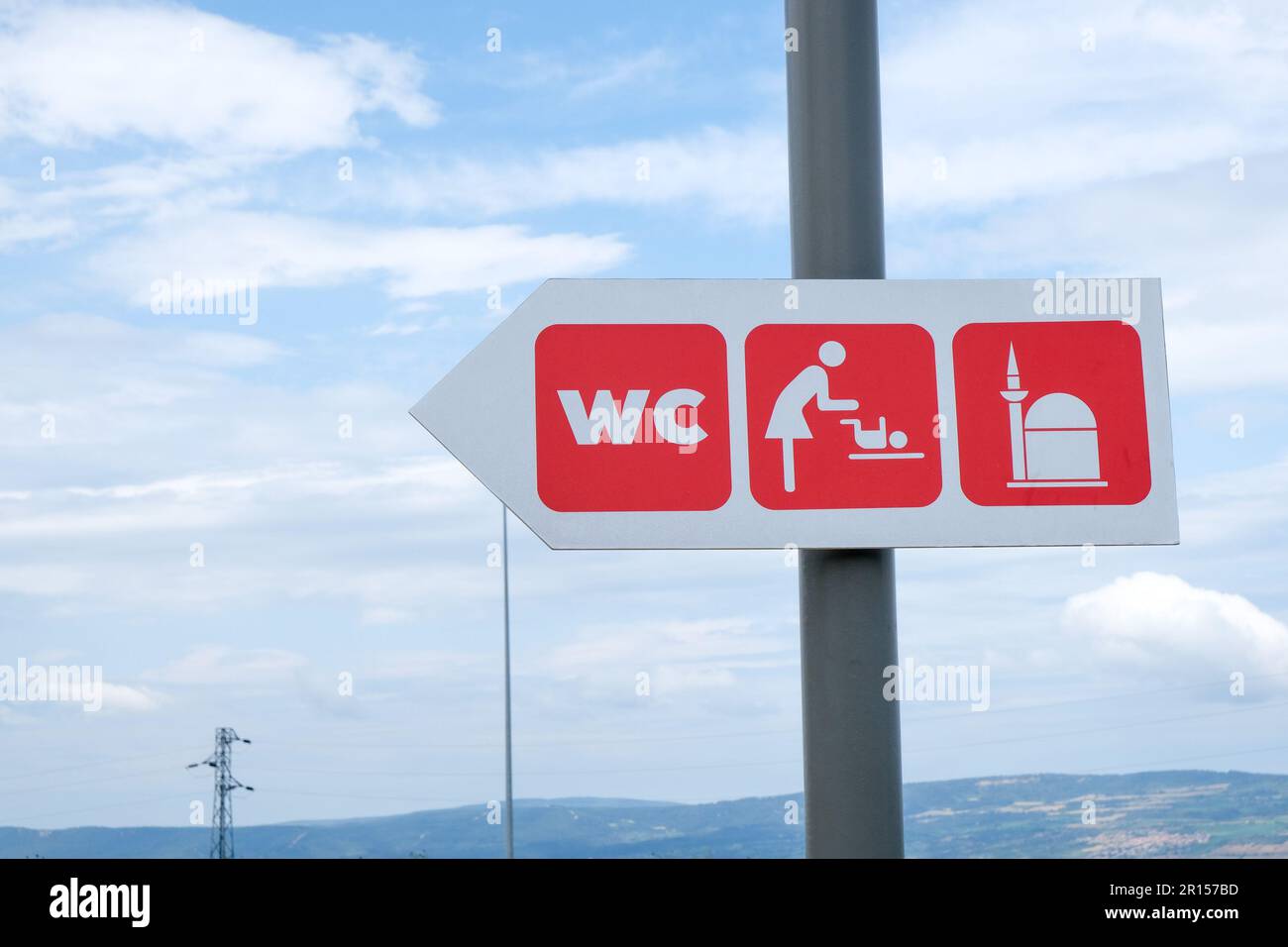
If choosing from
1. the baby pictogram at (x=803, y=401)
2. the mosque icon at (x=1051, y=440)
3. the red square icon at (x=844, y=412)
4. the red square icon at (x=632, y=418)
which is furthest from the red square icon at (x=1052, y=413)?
the red square icon at (x=632, y=418)

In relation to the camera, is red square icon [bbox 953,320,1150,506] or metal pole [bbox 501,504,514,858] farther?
metal pole [bbox 501,504,514,858]

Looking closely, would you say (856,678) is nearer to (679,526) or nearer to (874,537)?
(874,537)

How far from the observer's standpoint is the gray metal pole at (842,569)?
3.31 metres

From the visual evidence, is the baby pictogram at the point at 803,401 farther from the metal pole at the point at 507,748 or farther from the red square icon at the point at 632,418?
the metal pole at the point at 507,748

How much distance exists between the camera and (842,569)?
3432 mm

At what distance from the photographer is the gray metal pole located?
331cm

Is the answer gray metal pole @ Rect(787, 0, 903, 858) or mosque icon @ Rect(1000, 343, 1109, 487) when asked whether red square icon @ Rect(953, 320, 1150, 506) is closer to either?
mosque icon @ Rect(1000, 343, 1109, 487)

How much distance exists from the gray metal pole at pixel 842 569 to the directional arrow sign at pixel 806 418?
10 cm
